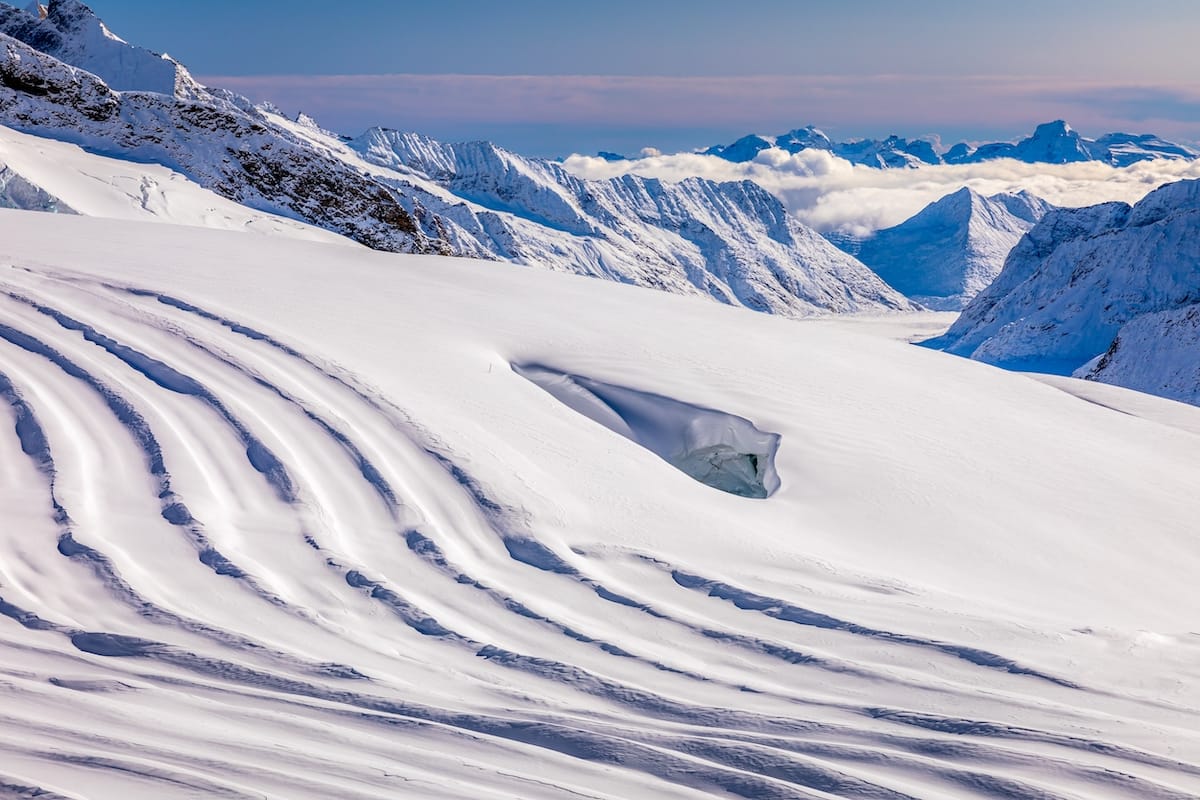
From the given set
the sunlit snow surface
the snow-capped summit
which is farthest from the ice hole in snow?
the snow-capped summit

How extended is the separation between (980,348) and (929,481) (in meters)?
131

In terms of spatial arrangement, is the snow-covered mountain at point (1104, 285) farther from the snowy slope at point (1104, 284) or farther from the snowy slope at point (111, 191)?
the snowy slope at point (111, 191)

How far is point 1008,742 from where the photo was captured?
4398mm

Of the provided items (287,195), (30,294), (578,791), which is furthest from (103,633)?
(287,195)

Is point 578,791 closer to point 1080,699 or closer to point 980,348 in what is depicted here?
point 1080,699

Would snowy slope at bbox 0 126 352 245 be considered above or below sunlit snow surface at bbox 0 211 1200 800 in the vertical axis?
above

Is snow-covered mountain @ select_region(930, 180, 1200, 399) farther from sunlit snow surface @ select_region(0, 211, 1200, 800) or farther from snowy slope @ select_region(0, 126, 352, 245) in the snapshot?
sunlit snow surface @ select_region(0, 211, 1200, 800)

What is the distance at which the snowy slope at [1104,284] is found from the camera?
107 meters

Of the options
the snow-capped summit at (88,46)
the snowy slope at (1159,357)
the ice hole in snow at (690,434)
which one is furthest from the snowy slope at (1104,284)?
the ice hole in snow at (690,434)

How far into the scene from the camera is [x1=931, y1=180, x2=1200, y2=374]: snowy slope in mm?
106938

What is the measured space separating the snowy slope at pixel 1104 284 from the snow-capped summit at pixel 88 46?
96309 mm

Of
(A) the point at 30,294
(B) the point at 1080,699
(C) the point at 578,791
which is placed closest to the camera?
(C) the point at 578,791

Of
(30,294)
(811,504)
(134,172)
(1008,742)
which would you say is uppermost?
(134,172)

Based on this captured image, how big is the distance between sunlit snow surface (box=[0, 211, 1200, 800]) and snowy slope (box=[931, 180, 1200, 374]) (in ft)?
336
